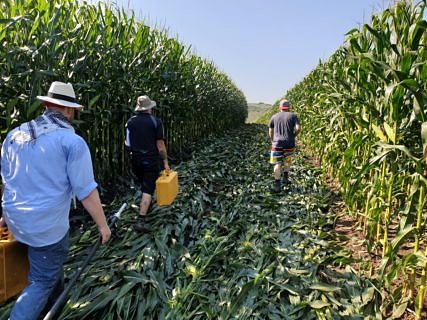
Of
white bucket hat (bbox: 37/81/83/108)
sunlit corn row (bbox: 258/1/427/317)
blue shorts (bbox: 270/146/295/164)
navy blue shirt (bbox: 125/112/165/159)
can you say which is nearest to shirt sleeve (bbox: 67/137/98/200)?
white bucket hat (bbox: 37/81/83/108)

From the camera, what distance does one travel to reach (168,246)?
4.05 meters

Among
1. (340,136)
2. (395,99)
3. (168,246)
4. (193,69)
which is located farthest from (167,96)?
(395,99)

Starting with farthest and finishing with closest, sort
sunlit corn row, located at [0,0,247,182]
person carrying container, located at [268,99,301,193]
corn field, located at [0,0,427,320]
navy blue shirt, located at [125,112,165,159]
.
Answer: person carrying container, located at [268,99,301,193]
navy blue shirt, located at [125,112,165,159]
sunlit corn row, located at [0,0,247,182]
corn field, located at [0,0,427,320]

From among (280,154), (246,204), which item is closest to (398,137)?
(246,204)

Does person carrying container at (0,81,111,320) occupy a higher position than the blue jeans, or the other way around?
person carrying container at (0,81,111,320)

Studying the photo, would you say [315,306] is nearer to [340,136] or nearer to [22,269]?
[22,269]

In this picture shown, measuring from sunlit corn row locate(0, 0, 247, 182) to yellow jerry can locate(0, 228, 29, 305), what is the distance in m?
1.62

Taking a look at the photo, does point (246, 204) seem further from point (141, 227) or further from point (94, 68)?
point (94, 68)

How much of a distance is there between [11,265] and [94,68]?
3.50 m

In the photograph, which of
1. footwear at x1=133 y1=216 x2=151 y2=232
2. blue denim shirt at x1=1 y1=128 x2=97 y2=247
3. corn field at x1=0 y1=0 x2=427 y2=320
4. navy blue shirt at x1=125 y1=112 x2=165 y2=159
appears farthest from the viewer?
navy blue shirt at x1=125 y1=112 x2=165 y2=159

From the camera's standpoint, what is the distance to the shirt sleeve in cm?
229

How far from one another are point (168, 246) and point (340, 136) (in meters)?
3.33

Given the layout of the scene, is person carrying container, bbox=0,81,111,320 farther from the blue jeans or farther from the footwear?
the footwear

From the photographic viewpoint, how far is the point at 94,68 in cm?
529
